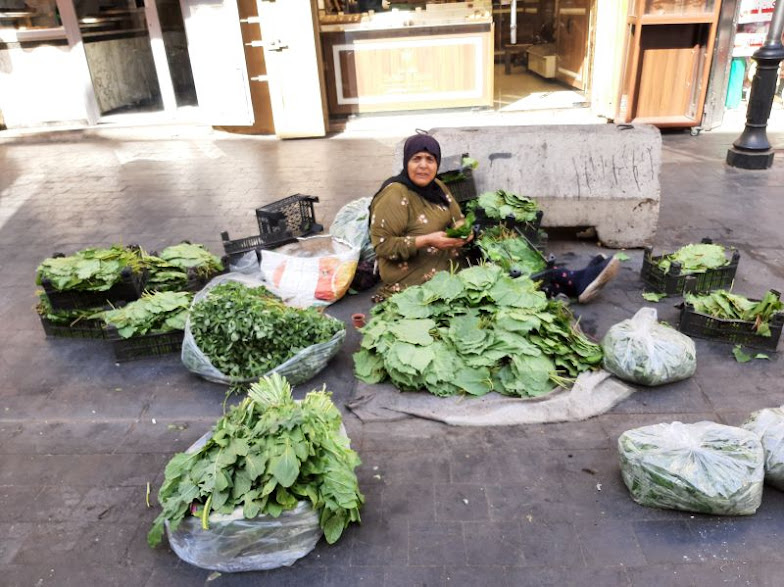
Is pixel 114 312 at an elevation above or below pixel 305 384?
above

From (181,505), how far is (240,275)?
2.96 m

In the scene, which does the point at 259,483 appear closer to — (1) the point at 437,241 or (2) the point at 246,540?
(2) the point at 246,540

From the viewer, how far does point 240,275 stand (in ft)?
18.8

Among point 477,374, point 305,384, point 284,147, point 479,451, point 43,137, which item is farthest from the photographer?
point 43,137

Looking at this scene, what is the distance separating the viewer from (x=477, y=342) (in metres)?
4.34

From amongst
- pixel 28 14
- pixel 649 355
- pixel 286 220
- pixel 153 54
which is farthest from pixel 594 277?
pixel 28 14

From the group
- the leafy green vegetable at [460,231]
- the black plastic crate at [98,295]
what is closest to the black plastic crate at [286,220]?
the black plastic crate at [98,295]

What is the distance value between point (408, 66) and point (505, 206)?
267 inches

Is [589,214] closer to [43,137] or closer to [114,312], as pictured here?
[114,312]

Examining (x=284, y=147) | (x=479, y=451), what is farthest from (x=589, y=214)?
(x=284, y=147)

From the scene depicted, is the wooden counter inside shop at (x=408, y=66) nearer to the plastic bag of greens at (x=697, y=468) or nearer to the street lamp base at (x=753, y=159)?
the street lamp base at (x=753, y=159)

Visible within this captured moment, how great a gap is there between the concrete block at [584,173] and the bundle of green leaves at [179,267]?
9.00 feet

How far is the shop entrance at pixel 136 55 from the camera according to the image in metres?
12.4

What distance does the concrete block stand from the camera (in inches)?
250
